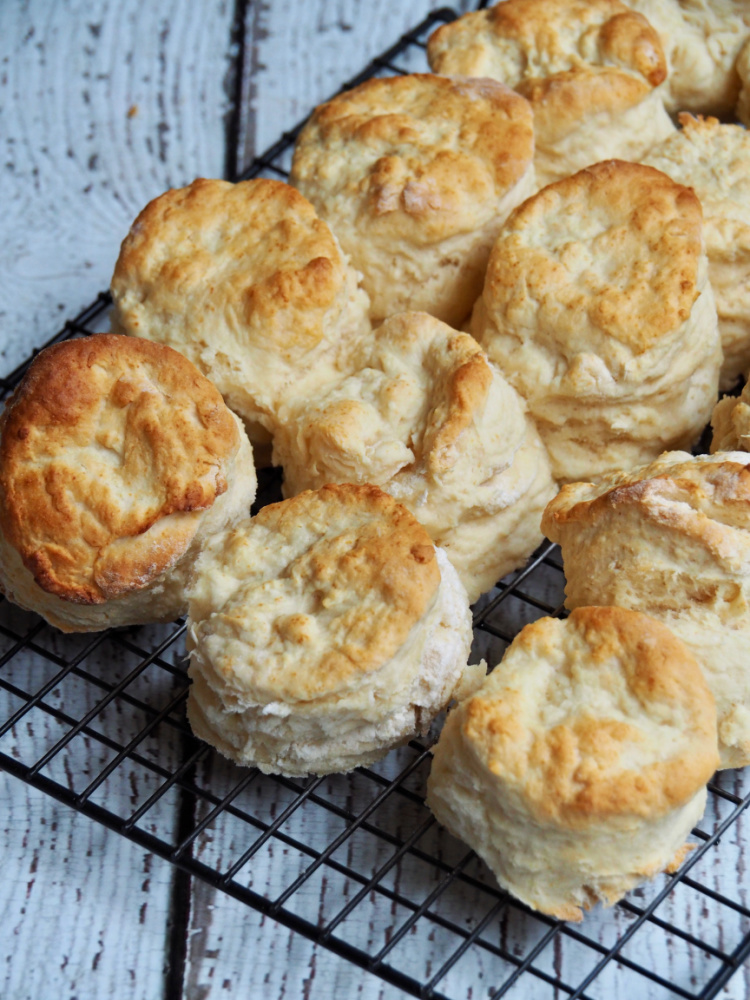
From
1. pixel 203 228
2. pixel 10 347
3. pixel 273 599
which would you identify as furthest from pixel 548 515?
pixel 10 347

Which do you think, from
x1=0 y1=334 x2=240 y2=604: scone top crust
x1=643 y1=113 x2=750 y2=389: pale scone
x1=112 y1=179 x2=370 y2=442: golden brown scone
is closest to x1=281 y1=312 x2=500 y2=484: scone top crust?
x1=112 y1=179 x2=370 y2=442: golden brown scone

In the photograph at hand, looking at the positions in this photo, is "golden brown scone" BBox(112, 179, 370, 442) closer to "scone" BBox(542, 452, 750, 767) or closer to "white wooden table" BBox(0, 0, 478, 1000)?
"scone" BBox(542, 452, 750, 767)

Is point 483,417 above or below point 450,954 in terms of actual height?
above

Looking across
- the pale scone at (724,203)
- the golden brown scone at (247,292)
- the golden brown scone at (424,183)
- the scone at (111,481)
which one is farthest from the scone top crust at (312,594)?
the pale scone at (724,203)

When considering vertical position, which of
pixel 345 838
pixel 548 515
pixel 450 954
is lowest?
pixel 450 954

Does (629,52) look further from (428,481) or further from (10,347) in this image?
(10,347)

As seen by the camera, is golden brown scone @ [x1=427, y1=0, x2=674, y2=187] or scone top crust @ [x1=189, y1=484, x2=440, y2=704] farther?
golden brown scone @ [x1=427, y1=0, x2=674, y2=187]

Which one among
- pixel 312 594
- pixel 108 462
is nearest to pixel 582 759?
pixel 312 594
